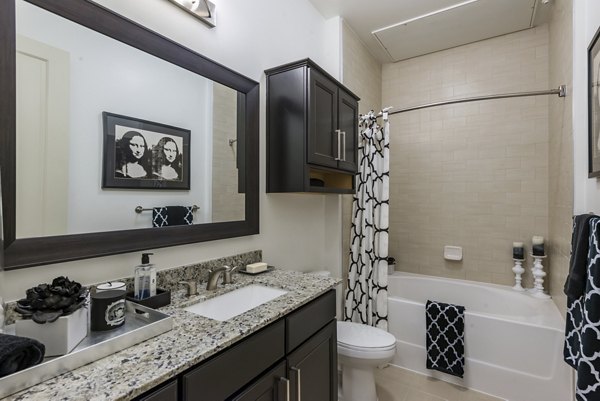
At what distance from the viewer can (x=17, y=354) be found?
2.02 ft

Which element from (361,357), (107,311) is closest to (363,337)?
(361,357)

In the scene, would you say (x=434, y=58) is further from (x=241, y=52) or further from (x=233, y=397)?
(x=233, y=397)

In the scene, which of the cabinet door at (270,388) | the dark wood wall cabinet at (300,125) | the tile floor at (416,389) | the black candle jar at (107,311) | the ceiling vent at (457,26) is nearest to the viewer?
the black candle jar at (107,311)

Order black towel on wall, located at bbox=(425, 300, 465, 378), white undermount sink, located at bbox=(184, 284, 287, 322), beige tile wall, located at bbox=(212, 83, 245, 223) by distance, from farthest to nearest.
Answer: black towel on wall, located at bbox=(425, 300, 465, 378), beige tile wall, located at bbox=(212, 83, 245, 223), white undermount sink, located at bbox=(184, 284, 287, 322)

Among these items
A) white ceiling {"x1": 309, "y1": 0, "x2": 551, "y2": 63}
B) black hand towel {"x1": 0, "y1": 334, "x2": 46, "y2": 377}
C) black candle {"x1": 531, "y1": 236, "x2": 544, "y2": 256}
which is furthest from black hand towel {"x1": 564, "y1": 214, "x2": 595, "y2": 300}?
white ceiling {"x1": 309, "y1": 0, "x2": 551, "y2": 63}

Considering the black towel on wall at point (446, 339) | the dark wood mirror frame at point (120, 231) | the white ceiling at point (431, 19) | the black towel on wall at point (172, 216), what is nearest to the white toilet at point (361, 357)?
the black towel on wall at point (446, 339)

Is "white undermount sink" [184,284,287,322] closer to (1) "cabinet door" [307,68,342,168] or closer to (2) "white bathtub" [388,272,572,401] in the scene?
(1) "cabinet door" [307,68,342,168]

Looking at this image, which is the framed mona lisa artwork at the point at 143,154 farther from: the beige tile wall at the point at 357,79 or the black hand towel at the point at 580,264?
the black hand towel at the point at 580,264

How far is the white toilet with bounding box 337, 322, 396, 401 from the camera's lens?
5.78ft

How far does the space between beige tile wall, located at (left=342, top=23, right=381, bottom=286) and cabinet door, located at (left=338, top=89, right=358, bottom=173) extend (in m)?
0.43

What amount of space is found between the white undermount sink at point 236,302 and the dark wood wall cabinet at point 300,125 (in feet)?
1.99

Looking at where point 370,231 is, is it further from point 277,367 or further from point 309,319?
point 277,367

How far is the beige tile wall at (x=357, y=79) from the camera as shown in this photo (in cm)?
256

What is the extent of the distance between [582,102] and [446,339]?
67.8 inches
